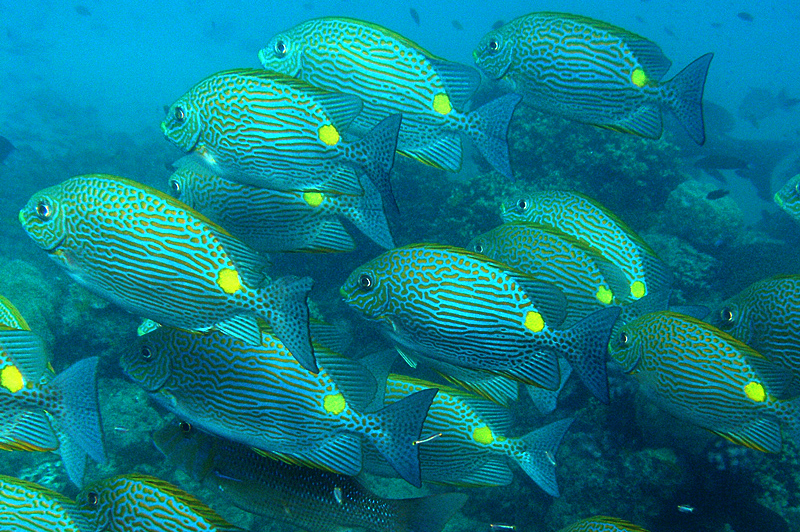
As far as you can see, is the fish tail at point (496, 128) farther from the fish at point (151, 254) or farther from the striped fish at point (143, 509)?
the striped fish at point (143, 509)

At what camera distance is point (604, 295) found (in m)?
2.51

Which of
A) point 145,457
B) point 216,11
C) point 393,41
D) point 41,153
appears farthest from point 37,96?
point 216,11

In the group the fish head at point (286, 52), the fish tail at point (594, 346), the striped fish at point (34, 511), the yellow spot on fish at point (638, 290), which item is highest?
the fish head at point (286, 52)

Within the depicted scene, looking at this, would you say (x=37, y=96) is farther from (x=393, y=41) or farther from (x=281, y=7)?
(x=281, y=7)

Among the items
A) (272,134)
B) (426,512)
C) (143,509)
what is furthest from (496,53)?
(143,509)

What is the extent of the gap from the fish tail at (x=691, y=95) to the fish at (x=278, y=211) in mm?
1925

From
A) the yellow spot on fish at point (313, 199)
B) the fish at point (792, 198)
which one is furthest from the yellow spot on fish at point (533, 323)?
the fish at point (792, 198)

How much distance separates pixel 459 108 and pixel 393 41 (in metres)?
0.56

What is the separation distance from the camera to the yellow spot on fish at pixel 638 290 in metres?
2.71

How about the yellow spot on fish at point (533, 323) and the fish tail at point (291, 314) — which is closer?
the fish tail at point (291, 314)

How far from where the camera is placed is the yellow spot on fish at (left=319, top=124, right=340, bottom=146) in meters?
2.16

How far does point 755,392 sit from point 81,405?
346 cm

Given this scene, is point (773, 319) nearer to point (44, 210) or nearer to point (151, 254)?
point (151, 254)

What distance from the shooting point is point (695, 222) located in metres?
9.33
